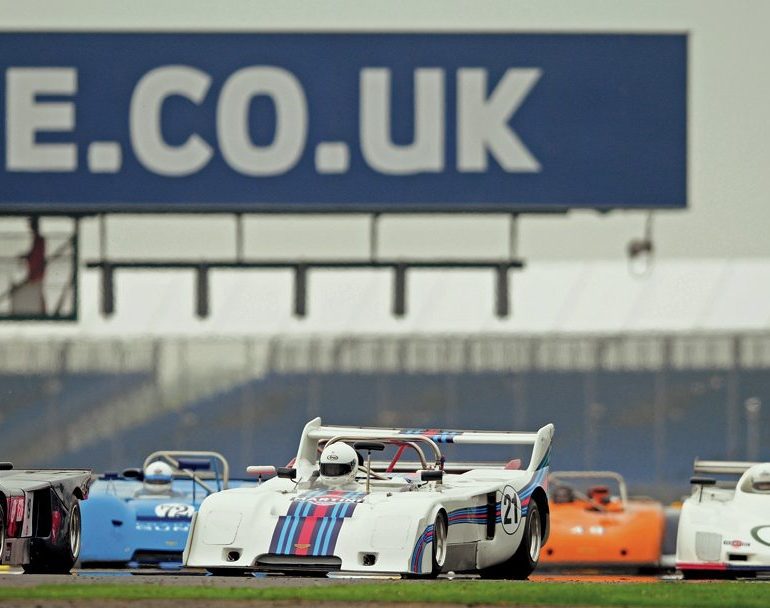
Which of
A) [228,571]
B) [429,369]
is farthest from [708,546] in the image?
[429,369]

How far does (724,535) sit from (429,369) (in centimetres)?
4822

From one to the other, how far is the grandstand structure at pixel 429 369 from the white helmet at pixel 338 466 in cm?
4615

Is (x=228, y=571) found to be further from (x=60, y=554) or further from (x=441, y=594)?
(x=441, y=594)

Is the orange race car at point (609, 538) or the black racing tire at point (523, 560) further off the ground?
the black racing tire at point (523, 560)

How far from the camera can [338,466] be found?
54.6 feet

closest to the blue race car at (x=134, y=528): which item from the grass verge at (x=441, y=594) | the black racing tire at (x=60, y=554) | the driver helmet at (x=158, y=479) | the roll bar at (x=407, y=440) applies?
the driver helmet at (x=158, y=479)

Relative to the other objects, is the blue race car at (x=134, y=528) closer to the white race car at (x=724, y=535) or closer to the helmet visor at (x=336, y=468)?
the helmet visor at (x=336, y=468)

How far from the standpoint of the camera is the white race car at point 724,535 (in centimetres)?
1869

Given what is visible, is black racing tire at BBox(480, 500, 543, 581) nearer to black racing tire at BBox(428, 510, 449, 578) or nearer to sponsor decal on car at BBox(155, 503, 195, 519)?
black racing tire at BBox(428, 510, 449, 578)

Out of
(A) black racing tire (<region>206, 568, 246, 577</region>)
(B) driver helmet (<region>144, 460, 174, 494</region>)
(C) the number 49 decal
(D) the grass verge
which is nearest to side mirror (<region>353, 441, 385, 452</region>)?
(C) the number 49 decal

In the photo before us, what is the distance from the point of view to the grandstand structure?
64.0 m

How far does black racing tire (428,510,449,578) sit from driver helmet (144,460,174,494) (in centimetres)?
632

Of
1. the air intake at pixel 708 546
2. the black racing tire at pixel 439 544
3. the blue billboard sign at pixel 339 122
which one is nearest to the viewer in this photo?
the black racing tire at pixel 439 544

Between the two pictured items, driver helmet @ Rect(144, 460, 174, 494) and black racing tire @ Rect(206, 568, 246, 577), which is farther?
driver helmet @ Rect(144, 460, 174, 494)
